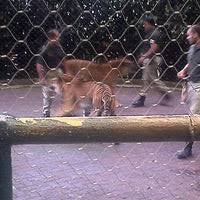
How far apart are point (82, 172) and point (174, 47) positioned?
1149mm

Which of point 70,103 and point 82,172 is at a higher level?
point 70,103

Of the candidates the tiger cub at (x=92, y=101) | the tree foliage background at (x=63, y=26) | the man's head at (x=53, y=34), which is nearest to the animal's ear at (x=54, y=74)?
the tree foliage background at (x=63, y=26)

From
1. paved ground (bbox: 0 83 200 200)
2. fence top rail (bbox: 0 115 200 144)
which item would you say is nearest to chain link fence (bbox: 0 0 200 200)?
paved ground (bbox: 0 83 200 200)

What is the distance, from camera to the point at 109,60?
321 centimetres

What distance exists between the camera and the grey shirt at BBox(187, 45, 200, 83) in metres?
3.06

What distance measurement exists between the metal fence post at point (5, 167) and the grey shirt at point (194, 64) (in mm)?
1831

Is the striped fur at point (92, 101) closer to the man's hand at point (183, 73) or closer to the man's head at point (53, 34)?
the man's hand at point (183, 73)

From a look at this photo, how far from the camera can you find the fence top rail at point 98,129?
1301mm

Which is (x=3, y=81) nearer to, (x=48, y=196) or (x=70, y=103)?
(x=48, y=196)

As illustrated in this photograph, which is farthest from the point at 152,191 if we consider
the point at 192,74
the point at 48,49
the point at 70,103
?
the point at 48,49

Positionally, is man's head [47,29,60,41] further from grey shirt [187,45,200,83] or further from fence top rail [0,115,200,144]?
grey shirt [187,45,200,83]

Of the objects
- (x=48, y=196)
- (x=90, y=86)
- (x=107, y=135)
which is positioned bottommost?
(x=107, y=135)

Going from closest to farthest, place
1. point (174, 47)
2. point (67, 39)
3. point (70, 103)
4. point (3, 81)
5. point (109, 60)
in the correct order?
point (67, 39)
point (3, 81)
point (109, 60)
point (174, 47)
point (70, 103)

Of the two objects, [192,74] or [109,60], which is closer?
[192,74]
